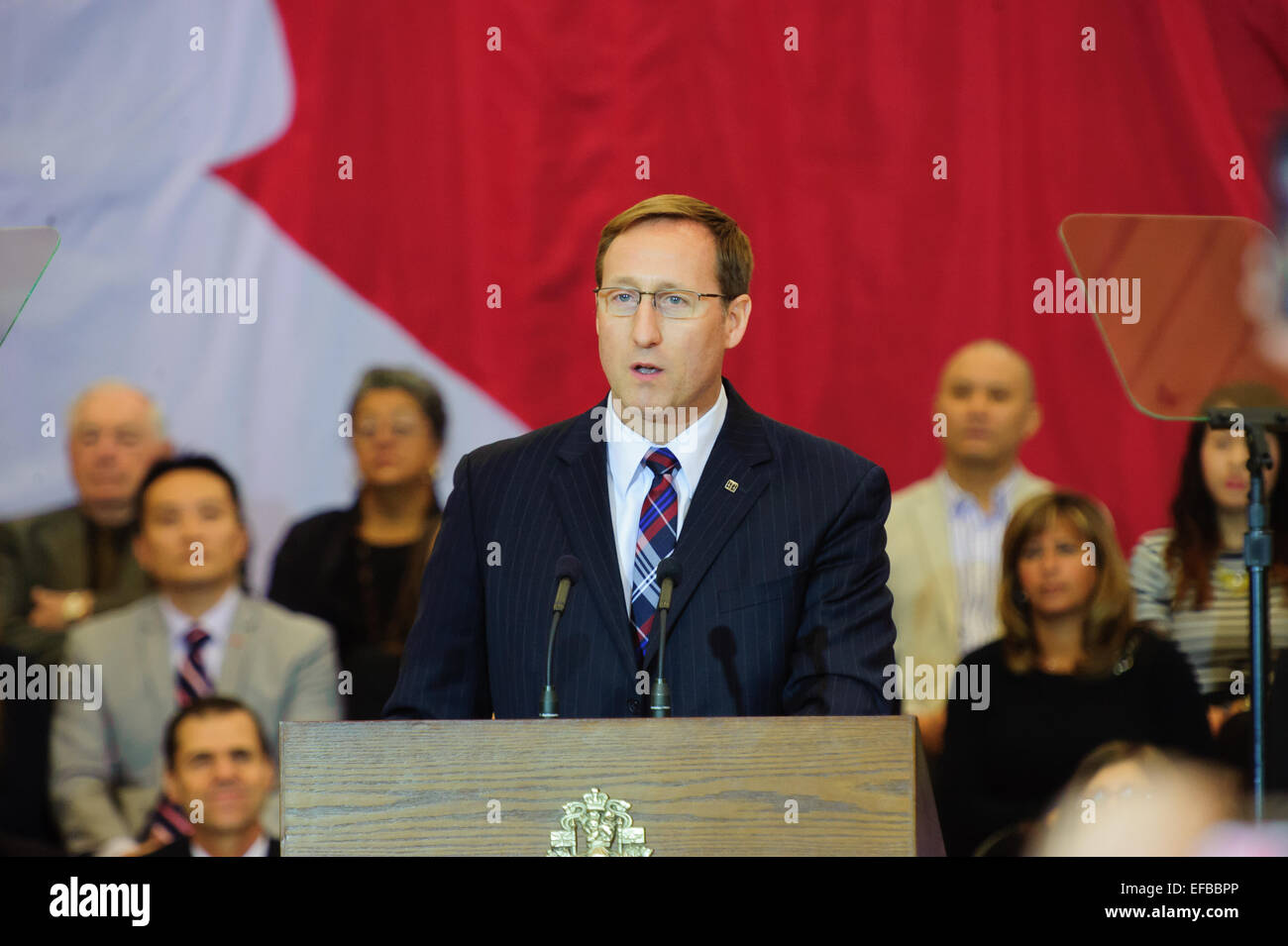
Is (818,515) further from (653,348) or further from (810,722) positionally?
(810,722)

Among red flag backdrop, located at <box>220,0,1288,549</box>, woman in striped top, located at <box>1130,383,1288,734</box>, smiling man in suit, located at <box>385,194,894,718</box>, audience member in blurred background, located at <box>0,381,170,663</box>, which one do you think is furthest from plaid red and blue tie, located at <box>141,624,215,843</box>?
woman in striped top, located at <box>1130,383,1288,734</box>

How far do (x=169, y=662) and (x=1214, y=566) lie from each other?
290 centimetres

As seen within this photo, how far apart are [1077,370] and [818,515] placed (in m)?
1.80

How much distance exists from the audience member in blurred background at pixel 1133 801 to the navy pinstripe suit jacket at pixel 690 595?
5.22ft

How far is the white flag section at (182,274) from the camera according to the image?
13.1 ft

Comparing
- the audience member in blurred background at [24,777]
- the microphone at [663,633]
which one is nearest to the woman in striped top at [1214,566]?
the microphone at [663,633]

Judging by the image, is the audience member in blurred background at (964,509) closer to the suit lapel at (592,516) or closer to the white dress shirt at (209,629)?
the suit lapel at (592,516)

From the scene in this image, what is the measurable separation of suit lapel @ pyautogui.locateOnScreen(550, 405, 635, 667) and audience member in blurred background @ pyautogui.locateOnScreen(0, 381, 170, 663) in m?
1.81

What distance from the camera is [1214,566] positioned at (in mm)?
3967

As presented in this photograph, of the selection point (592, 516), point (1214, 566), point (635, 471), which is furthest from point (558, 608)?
point (1214, 566)

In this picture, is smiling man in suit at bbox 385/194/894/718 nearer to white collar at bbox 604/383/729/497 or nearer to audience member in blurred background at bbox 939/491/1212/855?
white collar at bbox 604/383/729/497

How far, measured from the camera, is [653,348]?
8.55ft

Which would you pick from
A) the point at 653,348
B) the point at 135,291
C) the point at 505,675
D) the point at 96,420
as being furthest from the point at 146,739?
the point at 653,348

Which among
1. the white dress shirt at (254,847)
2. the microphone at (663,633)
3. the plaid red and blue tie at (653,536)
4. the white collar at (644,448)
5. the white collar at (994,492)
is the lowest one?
Answer: the white dress shirt at (254,847)
